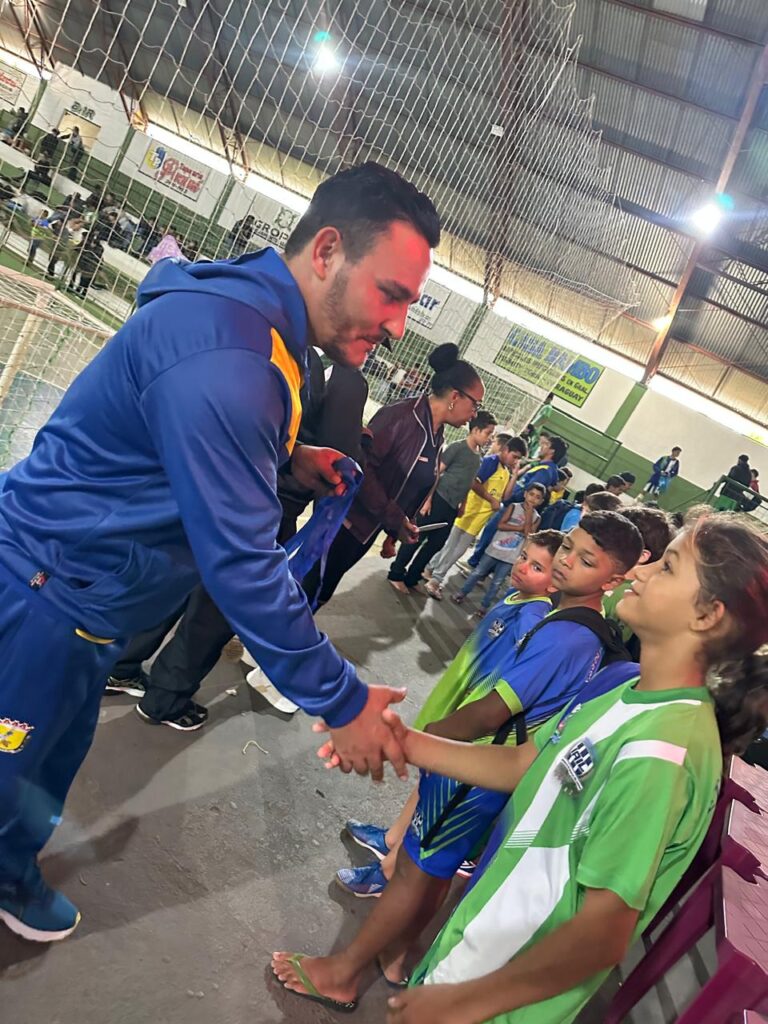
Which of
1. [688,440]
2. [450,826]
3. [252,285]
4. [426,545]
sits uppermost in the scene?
[688,440]

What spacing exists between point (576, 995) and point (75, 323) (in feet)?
10.4

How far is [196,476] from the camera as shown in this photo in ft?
3.12

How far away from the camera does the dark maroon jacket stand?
3109 mm

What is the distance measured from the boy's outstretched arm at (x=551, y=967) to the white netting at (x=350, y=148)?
106 inches

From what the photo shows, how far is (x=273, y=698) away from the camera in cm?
277

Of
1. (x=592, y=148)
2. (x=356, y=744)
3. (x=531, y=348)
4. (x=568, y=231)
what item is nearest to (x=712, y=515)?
(x=356, y=744)

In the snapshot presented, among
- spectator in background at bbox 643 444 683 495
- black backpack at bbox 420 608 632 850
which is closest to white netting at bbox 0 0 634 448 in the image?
black backpack at bbox 420 608 632 850

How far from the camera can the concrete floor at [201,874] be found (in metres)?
1.46

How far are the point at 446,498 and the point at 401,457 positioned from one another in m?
1.77

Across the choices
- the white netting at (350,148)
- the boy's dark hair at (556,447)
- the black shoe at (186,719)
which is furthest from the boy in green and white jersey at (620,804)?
the boy's dark hair at (556,447)

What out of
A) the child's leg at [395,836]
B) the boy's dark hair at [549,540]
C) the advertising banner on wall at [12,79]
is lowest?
the child's leg at [395,836]

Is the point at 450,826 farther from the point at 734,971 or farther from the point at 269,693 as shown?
the point at 269,693

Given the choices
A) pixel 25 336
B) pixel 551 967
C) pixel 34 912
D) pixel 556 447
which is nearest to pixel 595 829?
pixel 551 967

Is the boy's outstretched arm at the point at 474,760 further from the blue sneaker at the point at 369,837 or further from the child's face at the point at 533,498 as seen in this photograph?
the child's face at the point at 533,498
